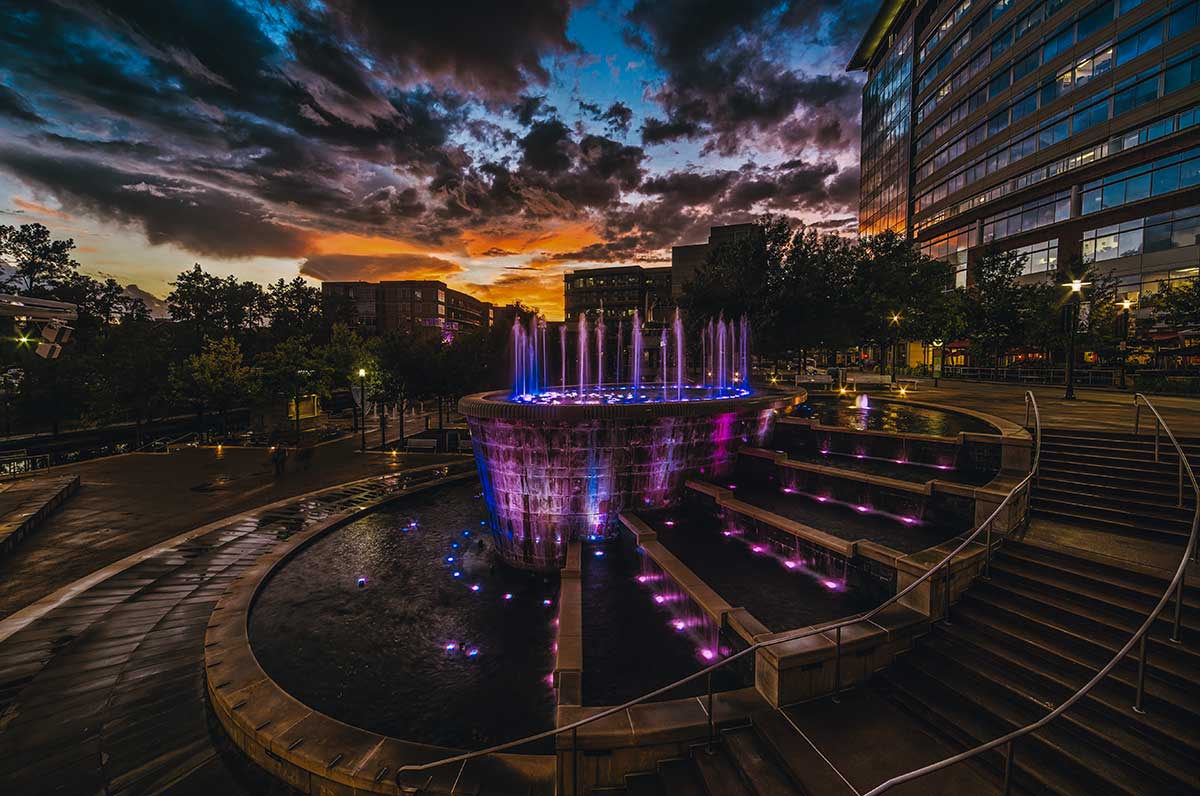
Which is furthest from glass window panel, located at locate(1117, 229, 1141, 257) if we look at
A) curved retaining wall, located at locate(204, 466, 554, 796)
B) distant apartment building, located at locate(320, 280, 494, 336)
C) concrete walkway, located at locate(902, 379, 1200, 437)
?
distant apartment building, located at locate(320, 280, 494, 336)

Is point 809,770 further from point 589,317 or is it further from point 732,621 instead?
point 589,317

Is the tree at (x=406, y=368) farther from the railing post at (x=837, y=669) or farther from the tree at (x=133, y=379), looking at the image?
the railing post at (x=837, y=669)

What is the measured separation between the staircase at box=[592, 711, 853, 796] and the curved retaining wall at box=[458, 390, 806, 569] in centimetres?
625

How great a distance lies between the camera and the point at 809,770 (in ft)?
13.0

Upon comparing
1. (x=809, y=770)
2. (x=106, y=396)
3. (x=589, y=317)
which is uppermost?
(x=589, y=317)

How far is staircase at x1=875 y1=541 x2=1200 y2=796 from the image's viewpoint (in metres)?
3.70

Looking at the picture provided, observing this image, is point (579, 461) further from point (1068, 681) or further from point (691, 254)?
point (691, 254)

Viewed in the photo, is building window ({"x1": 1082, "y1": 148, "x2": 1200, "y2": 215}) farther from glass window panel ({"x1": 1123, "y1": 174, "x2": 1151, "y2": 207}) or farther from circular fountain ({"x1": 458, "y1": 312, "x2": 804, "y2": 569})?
circular fountain ({"x1": 458, "y1": 312, "x2": 804, "y2": 569})

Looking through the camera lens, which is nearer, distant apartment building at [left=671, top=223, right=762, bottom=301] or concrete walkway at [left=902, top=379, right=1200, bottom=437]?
concrete walkway at [left=902, top=379, right=1200, bottom=437]

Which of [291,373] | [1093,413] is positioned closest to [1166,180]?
[1093,413]

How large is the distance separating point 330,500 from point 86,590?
6.34 meters

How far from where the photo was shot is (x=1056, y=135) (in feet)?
115

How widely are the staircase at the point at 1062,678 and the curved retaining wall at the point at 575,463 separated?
617cm

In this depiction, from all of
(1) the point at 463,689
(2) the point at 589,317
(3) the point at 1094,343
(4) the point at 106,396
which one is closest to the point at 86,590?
(1) the point at 463,689
